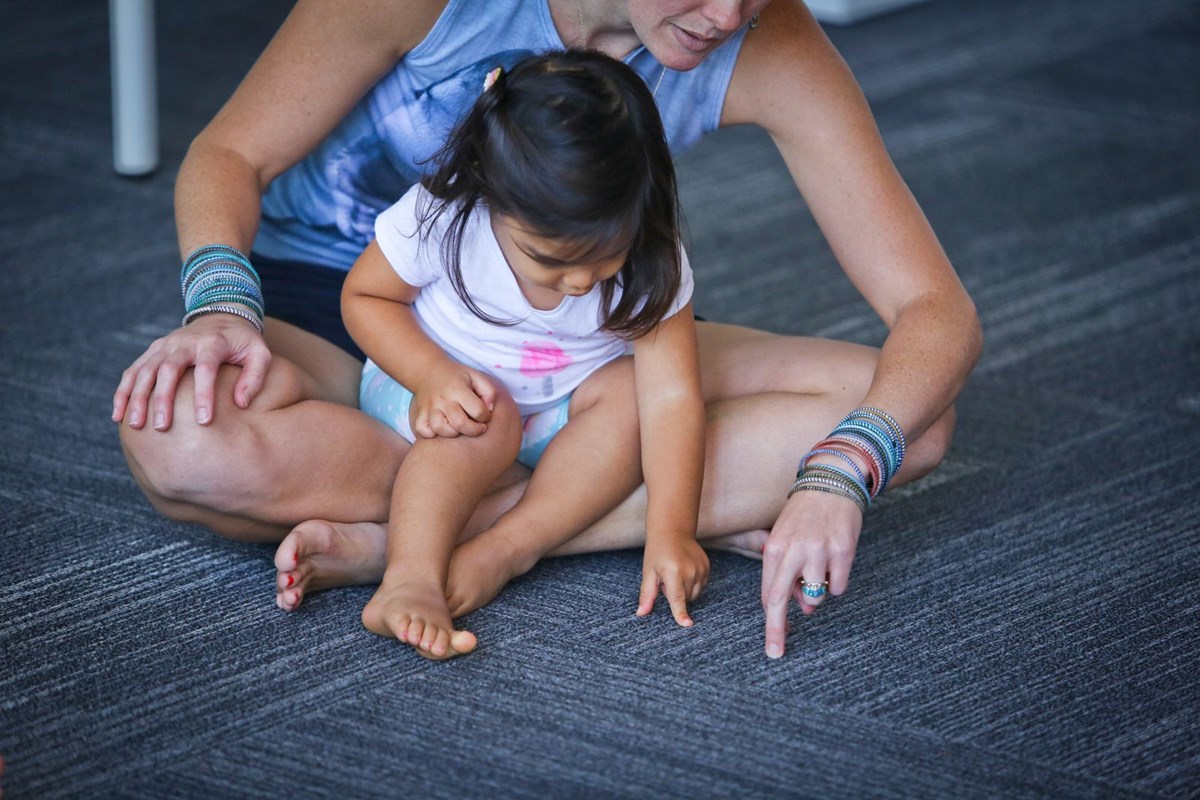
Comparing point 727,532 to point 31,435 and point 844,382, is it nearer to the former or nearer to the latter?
point 844,382

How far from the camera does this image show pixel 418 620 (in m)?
1.07

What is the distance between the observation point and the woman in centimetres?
112

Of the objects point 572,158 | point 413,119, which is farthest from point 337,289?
point 572,158

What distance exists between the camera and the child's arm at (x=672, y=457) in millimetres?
1143

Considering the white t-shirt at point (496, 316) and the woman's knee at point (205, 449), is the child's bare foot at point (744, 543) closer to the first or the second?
the white t-shirt at point (496, 316)

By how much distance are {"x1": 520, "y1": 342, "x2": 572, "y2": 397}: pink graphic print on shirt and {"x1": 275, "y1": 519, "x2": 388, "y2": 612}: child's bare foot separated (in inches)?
7.4

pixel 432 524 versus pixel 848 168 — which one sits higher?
pixel 848 168

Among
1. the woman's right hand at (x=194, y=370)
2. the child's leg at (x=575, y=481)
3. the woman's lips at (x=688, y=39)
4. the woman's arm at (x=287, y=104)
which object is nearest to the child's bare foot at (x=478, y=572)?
the child's leg at (x=575, y=481)

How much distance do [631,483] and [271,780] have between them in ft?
1.40

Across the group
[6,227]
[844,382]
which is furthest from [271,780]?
[6,227]

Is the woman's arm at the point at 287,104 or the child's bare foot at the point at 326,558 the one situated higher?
the woman's arm at the point at 287,104

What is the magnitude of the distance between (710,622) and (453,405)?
0.28 m

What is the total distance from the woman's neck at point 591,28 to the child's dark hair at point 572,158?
0.43 ft

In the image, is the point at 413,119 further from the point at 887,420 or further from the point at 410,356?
the point at 887,420
